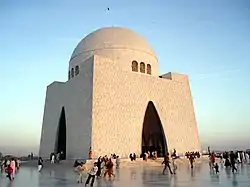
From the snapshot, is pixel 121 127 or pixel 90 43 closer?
pixel 121 127

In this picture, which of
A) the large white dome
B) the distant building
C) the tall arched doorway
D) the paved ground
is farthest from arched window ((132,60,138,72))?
the paved ground

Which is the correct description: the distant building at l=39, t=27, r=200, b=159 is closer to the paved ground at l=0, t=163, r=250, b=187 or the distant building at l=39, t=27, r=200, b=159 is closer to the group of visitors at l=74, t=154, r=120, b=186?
the group of visitors at l=74, t=154, r=120, b=186

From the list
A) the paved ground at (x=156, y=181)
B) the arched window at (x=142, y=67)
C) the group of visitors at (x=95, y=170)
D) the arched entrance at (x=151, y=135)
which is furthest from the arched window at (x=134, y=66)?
the paved ground at (x=156, y=181)

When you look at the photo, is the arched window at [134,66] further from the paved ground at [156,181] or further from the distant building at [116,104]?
the paved ground at [156,181]

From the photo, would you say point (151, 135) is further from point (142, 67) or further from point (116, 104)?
point (116, 104)

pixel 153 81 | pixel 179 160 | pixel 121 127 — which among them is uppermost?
pixel 153 81

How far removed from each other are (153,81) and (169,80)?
1910 millimetres

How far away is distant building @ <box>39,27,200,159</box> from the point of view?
65.0ft

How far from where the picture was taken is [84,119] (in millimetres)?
20219

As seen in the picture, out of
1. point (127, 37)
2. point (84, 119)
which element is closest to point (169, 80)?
point (127, 37)

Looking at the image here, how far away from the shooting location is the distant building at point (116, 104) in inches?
780

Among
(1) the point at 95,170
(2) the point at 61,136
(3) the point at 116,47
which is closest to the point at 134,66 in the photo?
(3) the point at 116,47

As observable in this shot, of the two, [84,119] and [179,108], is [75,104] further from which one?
[179,108]

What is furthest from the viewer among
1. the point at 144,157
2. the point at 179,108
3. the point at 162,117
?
the point at 179,108
